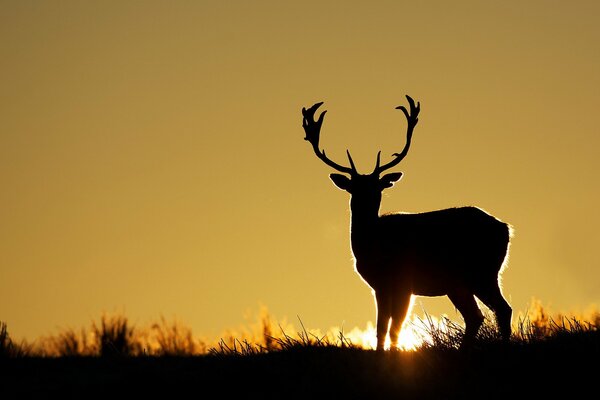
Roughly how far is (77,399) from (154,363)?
1559mm

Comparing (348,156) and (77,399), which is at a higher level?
(348,156)

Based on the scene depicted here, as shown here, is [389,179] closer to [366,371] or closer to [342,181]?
[342,181]

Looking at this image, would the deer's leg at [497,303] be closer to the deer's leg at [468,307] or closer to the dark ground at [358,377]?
the deer's leg at [468,307]

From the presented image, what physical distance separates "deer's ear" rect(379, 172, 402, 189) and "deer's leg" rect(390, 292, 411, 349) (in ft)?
5.15

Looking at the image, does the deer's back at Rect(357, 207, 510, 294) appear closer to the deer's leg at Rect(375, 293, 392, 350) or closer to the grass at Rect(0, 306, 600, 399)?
the deer's leg at Rect(375, 293, 392, 350)

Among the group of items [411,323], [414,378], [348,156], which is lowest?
[414,378]

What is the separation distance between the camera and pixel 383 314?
12.6 meters

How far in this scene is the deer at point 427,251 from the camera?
516 inches

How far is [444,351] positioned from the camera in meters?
9.49

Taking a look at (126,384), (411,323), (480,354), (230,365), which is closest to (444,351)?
(480,354)

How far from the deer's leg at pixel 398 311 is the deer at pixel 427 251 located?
0.06 feet

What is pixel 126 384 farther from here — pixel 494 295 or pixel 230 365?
pixel 494 295

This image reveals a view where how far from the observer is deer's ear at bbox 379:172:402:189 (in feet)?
45.2

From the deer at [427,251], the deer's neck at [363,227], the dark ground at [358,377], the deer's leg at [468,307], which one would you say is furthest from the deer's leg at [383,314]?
the dark ground at [358,377]
